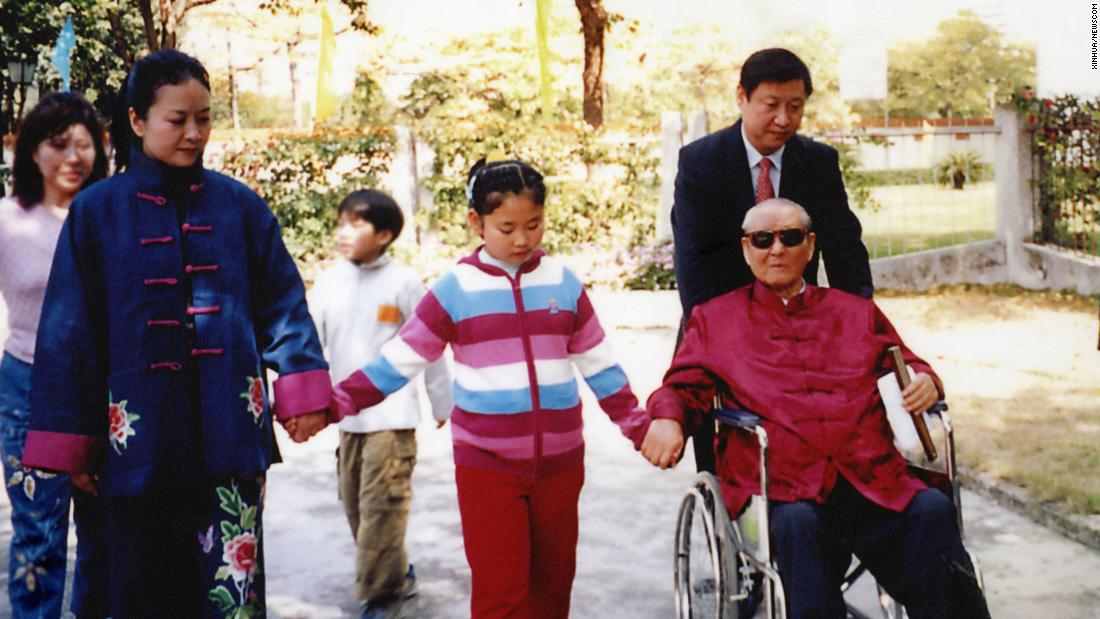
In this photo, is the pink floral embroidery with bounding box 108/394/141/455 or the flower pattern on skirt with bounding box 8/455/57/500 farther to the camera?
the flower pattern on skirt with bounding box 8/455/57/500

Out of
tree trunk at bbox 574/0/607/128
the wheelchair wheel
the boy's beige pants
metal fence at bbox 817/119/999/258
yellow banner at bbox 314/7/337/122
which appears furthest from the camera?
tree trunk at bbox 574/0/607/128

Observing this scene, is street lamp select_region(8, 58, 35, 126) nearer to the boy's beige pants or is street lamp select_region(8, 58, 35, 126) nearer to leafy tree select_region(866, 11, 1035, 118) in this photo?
the boy's beige pants

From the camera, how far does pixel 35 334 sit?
4027 millimetres

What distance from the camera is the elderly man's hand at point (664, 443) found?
3479 mm

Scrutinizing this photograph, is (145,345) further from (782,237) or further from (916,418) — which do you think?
(916,418)

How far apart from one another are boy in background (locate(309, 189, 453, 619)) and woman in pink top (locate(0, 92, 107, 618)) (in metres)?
0.87

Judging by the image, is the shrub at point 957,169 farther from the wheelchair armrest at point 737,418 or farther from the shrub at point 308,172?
the wheelchair armrest at point 737,418

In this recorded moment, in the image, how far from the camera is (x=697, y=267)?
4.22 m

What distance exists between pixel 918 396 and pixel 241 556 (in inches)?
71.6

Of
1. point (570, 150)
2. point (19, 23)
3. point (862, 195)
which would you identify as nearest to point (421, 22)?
point (19, 23)

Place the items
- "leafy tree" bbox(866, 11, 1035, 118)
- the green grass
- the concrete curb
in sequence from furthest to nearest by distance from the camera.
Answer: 1. "leafy tree" bbox(866, 11, 1035, 118)
2. the green grass
3. the concrete curb

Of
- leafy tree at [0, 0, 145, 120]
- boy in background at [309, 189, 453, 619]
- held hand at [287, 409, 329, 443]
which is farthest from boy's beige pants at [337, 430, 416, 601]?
leafy tree at [0, 0, 145, 120]

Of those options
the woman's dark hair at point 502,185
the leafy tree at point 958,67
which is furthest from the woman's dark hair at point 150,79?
the leafy tree at point 958,67

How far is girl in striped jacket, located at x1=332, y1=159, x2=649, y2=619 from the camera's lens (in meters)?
3.60
